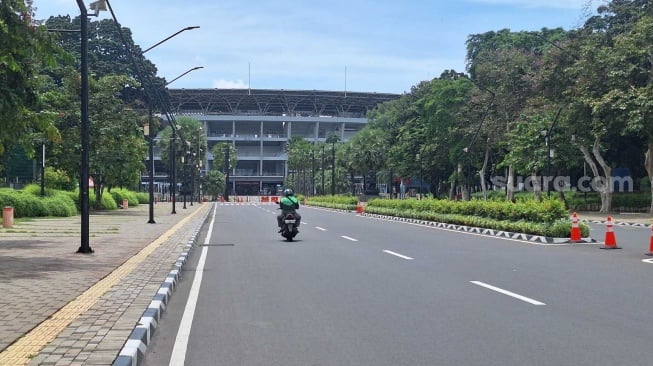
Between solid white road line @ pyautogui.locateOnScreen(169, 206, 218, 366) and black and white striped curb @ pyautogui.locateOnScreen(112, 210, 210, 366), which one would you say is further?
solid white road line @ pyautogui.locateOnScreen(169, 206, 218, 366)

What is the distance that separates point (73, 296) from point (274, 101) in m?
115

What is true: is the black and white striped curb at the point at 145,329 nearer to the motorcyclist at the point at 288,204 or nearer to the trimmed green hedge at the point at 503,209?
the motorcyclist at the point at 288,204

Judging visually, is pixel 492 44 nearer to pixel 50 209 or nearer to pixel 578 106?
pixel 578 106

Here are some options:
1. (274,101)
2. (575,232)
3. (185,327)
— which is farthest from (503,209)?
(274,101)

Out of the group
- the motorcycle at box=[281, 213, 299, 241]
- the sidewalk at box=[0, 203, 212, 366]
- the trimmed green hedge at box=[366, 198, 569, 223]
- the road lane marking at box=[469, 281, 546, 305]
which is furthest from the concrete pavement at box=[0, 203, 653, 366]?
the trimmed green hedge at box=[366, 198, 569, 223]

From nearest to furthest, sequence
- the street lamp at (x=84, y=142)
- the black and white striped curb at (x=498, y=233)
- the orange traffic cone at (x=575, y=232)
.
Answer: the street lamp at (x=84, y=142)
the orange traffic cone at (x=575, y=232)
the black and white striped curb at (x=498, y=233)

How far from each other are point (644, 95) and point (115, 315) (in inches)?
1349

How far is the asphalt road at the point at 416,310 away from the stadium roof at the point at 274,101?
105m

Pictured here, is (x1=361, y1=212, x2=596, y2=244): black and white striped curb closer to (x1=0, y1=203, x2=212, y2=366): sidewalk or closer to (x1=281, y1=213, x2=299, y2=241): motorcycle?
(x1=281, y1=213, x2=299, y2=241): motorcycle

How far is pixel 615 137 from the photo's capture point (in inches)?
1885

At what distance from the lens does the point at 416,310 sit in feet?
29.0

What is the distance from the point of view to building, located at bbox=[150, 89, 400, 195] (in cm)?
12031

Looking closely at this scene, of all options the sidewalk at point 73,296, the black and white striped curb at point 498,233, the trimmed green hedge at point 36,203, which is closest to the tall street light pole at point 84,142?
the sidewalk at point 73,296

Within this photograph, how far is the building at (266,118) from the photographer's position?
120312 millimetres
